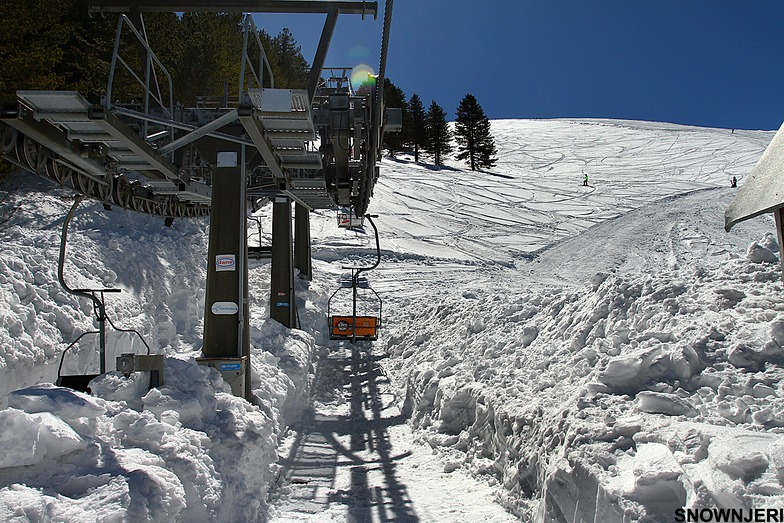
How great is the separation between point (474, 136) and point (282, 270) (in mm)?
56739

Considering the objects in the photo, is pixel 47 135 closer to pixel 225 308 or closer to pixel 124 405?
pixel 225 308

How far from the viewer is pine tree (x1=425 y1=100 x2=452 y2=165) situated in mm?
69062

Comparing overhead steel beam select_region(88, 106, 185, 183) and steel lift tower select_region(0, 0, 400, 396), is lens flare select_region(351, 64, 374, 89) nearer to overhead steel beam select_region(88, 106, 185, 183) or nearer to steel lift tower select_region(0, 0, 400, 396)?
steel lift tower select_region(0, 0, 400, 396)

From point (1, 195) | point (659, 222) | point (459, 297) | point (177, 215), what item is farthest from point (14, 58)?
point (659, 222)

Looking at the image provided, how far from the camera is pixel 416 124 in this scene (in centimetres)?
7019

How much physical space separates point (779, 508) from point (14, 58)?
20.6 metres

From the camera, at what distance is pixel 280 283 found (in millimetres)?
15602

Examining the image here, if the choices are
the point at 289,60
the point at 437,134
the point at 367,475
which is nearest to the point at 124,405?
the point at 367,475

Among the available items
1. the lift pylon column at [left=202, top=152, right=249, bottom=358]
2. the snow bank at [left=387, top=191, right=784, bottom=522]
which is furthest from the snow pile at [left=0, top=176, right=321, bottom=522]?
the snow bank at [left=387, top=191, right=784, bottom=522]

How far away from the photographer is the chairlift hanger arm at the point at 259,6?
8.17m

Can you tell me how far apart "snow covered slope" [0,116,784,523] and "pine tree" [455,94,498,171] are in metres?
53.0

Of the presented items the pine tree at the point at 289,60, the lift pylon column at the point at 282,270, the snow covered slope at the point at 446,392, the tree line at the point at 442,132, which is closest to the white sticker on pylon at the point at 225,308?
the snow covered slope at the point at 446,392

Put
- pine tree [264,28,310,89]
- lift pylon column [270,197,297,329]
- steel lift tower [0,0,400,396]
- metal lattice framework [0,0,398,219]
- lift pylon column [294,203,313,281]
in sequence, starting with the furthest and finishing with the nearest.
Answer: pine tree [264,28,310,89] → lift pylon column [294,203,313,281] → lift pylon column [270,197,297,329] → steel lift tower [0,0,400,396] → metal lattice framework [0,0,398,219]

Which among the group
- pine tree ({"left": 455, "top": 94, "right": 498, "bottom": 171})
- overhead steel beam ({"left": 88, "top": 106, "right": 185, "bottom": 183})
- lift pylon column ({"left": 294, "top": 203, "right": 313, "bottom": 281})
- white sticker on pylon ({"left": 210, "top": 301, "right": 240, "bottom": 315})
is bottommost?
white sticker on pylon ({"left": 210, "top": 301, "right": 240, "bottom": 315})
